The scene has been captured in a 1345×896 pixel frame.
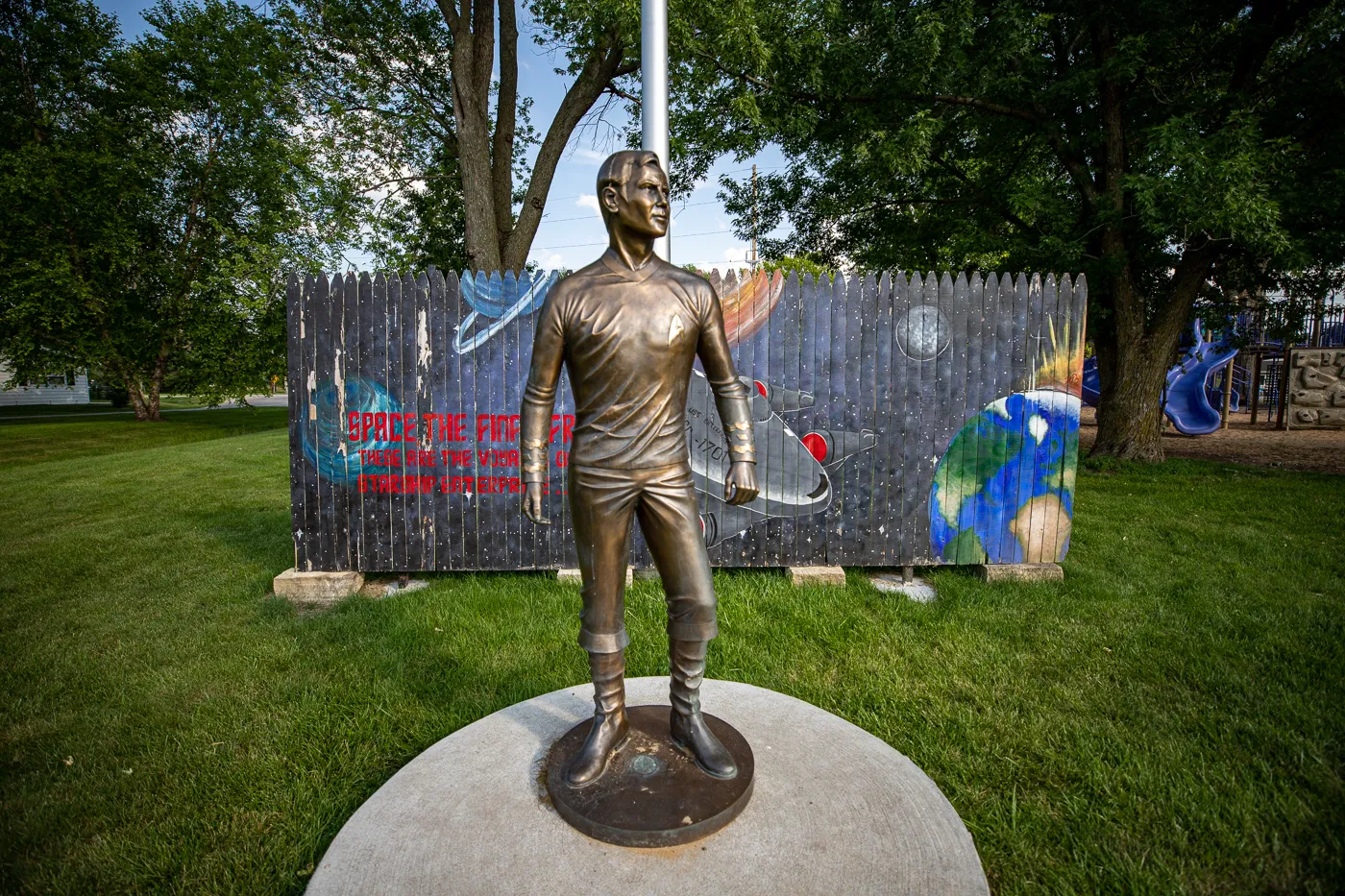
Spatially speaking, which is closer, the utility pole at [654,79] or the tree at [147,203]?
the utility pole at [654,79]

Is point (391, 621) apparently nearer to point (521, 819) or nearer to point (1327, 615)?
point (521, 819)

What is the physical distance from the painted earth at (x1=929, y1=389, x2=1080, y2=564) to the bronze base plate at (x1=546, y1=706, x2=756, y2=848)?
3571mm

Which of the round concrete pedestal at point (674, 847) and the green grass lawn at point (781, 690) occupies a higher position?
the round concrete pedestal at point (674, 847)

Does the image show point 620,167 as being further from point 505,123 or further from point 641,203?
point 505,123

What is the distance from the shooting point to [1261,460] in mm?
12133

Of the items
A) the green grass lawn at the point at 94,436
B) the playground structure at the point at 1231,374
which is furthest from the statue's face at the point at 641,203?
the playground structure at the point at 1231,374

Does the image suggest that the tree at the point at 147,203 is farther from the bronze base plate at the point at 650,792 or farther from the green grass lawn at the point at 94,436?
the bronze base plate at the point at 650,792

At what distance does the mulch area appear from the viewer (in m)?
11.8

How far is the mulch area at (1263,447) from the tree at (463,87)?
10596mm

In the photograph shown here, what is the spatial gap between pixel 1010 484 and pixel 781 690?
Answer: 3.01 metres

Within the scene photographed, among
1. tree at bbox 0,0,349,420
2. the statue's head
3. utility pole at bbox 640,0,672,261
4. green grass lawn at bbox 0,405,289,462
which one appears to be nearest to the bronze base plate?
the statue's head

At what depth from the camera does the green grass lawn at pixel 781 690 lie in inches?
109

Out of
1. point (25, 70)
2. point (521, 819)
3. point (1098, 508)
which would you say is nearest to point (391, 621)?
point (521, 819)

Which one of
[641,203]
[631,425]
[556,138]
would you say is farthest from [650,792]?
[556,138]
